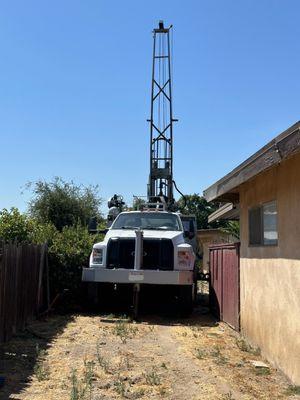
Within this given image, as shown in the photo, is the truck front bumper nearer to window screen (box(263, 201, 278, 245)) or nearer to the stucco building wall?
the stucco building wall

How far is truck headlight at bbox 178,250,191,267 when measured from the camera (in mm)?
11945

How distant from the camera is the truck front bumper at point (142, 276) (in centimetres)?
1158

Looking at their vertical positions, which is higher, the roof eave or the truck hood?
the roof eave

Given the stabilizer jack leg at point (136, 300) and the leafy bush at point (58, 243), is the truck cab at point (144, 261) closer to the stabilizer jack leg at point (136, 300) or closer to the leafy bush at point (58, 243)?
the stabilizer jack leg at point (136, 300)

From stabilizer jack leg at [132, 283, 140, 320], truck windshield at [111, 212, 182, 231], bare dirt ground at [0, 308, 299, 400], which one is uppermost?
truck windshield at [111, 212, 182, 231]

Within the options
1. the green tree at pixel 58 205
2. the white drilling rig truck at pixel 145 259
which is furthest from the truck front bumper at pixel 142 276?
the green tree at pixel 58 205

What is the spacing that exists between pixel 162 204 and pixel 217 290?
3.41 metres

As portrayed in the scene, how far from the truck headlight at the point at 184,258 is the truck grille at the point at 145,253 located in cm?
19

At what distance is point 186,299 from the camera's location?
39.5 ft

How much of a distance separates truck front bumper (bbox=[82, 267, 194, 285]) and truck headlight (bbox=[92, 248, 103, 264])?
0.38 meters

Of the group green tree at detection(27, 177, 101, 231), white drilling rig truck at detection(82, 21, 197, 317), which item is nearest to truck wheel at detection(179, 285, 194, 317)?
white drilling rig truck at detection(82, 21, 197, 317)

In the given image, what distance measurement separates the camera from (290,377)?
6.39 metres

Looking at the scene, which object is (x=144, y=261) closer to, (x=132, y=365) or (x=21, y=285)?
(x=21, y=285)

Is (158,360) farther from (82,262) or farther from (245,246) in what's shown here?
(82,262)
